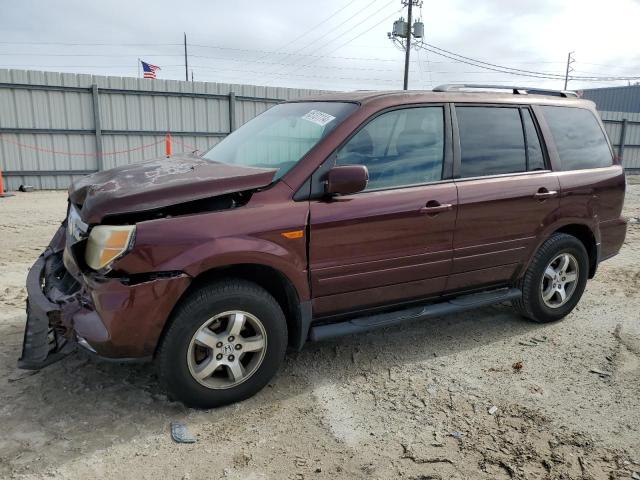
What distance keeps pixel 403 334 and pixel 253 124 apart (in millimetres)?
2092

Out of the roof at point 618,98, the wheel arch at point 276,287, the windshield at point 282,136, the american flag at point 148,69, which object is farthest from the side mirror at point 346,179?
the roof at point 618,98

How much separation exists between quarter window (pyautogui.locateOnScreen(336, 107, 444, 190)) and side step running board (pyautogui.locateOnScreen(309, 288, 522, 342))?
2.94 feet

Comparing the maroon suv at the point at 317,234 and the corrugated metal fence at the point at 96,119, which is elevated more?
the corrugated metal fence at the point at 96,119

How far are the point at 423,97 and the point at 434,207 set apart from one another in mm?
812

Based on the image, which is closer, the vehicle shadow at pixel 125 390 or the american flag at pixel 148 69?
the vehicle shadow at pixel 125 390

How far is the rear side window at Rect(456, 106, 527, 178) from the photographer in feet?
12.6

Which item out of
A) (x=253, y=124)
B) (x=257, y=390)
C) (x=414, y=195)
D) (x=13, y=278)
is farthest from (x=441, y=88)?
(x=13, y=278)

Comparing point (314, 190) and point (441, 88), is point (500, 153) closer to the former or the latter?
point (441, 88)

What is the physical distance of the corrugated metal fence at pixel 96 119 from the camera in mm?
13211

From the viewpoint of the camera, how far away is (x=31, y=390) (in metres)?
3.19

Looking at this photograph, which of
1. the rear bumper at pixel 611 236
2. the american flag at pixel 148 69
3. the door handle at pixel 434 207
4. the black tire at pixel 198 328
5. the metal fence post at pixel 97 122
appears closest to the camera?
the black tire at pixel 198 328

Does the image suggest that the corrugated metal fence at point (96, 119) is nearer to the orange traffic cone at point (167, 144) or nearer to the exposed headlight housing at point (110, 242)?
the orange traffic cone at point (167, 144)

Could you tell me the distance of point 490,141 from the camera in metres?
3.96

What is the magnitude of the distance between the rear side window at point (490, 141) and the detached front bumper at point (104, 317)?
2.25 meters
